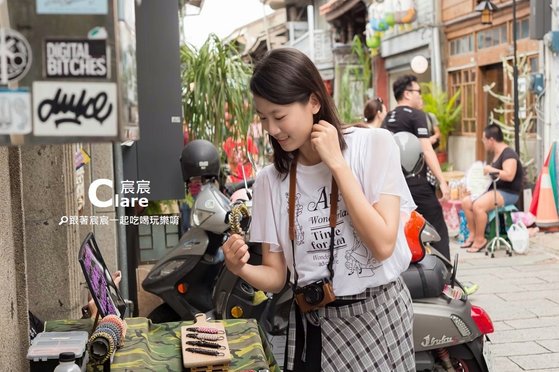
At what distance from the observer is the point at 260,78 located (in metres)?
2.56

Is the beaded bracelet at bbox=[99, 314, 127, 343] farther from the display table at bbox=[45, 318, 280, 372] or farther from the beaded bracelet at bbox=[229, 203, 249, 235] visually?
the beaded bracelet at bbox=[229, 203, 249, 235]

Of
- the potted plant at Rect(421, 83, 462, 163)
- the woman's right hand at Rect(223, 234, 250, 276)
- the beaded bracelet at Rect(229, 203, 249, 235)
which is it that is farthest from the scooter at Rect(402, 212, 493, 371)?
the potted plant at Rect(421, 83, 462, 163)

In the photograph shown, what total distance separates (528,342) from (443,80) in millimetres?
15452

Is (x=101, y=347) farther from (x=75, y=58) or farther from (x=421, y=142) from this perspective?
(x=421, y=142)

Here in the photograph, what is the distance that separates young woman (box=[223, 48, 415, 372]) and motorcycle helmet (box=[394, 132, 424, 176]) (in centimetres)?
318

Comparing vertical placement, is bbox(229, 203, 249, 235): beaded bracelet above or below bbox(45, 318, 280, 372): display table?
above

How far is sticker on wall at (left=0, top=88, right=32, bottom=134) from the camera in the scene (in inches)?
59.8

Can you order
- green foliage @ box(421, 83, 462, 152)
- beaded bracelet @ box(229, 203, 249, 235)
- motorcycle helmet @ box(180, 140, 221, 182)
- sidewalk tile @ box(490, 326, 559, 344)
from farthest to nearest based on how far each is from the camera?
green foliage @ box(421, 83, 462, 152) < sidewalk tile @ box(490, 326, 559, 344) < motorcycle helmet @ box(180, 140, 221, 182) < beaded bracelet @ box(229, 203, 249, 235)

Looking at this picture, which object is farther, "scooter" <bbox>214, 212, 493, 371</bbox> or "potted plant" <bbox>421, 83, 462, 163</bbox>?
"potted plant" <bbox>421, 83, 462, 163</bbox>

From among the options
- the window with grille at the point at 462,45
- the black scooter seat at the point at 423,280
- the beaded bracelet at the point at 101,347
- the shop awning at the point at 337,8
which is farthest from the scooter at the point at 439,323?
the shop awning at the point at 337,8

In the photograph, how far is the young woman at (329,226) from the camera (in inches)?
100.0

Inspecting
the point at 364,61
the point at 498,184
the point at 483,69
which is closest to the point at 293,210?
the point at 498,184

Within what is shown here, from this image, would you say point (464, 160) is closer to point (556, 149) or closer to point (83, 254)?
point (556, 149)

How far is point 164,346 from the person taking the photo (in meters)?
2.76
